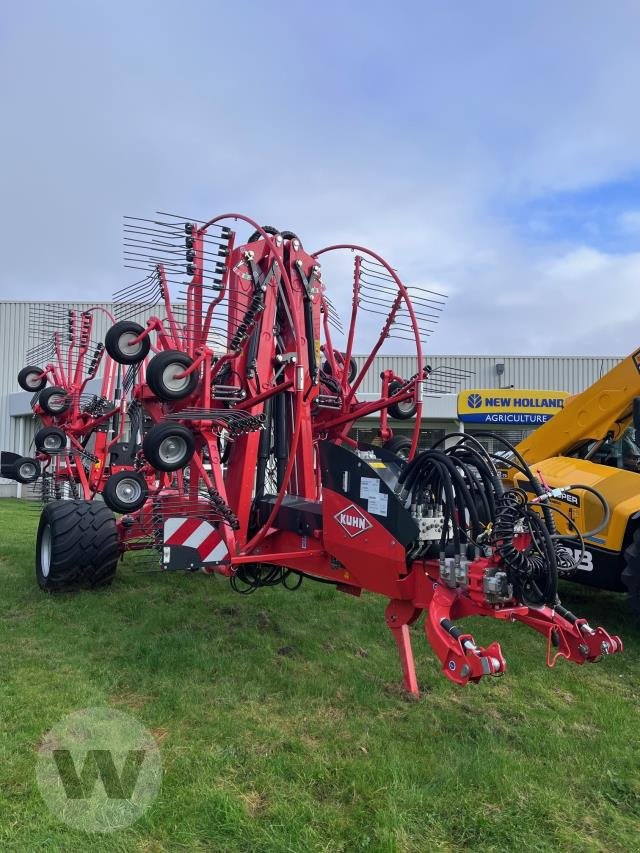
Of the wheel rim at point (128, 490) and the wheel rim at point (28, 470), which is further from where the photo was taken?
the wheel rim at point (28, 470)

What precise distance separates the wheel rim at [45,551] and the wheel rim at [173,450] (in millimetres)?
2810

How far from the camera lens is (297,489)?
5.44 meters

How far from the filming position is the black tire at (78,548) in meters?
6.55

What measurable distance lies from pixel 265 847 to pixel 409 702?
1622 mm

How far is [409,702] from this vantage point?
403 cm

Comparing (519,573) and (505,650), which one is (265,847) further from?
(505,650)

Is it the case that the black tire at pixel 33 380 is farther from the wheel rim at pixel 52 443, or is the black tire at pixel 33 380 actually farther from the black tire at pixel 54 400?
the wheel rim at pixel 52 443

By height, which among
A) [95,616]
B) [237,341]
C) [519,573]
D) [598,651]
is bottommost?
[95,616]

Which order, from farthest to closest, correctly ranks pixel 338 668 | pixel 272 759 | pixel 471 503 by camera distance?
pixel 338 668 < pixel 471 503 < pixel 272 759

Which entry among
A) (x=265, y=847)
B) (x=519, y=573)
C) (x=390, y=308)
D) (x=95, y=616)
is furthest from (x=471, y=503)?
(x=95, y=616)

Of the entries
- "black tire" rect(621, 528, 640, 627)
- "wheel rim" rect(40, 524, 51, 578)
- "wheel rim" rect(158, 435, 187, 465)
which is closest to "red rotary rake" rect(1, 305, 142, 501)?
"wheel rim" rect(40, 524, 51, 578)

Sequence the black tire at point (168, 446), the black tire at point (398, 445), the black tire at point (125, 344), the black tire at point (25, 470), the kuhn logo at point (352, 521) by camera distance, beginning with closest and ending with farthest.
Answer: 1. the kuhn logo at point (352, 521)
2. the black tire at point (168, 446)
3. the black tire at point (125, 344)
4. the black tire at point (398, 445)
5. the black tire at point (25, 470)

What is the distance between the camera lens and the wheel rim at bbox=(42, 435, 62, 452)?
10031mm

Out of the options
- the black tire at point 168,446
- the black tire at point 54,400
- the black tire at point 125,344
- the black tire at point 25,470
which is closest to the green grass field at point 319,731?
the black tire at point 168,446
